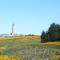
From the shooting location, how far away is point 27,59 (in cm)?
3391

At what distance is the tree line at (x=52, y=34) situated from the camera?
323 feet

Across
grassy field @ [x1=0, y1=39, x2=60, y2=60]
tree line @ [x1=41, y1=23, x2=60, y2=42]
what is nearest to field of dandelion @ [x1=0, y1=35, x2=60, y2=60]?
grassy field @ [x1=0, y1=39, x2=60, y2=60]

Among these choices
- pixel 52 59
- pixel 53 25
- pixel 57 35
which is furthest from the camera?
pixel 53 25

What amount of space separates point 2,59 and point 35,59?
388 cm

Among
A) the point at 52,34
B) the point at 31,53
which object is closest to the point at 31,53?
the point at 31,53

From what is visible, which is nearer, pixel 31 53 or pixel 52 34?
pixel 31 53

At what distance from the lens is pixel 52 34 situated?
327 feet

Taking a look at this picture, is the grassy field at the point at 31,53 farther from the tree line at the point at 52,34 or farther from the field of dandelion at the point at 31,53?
the tree line at the point at 52,34

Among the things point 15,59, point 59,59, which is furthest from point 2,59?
point 59,59

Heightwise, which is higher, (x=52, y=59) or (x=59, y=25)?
(x=59, y=25)

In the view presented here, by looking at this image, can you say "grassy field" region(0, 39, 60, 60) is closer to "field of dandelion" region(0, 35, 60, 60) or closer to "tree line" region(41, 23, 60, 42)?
"field of dandelion" region(0, 35, 60, 60)

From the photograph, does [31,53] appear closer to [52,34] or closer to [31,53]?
[31,53]

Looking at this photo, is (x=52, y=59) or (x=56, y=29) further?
(x=56, y=29)

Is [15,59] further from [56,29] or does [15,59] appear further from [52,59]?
[56,29]
